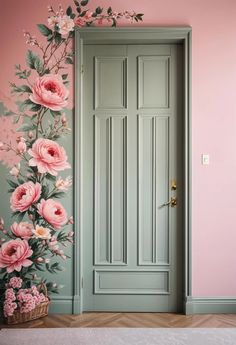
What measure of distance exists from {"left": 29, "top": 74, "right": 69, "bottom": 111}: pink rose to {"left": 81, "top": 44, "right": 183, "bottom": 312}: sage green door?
0.26 m

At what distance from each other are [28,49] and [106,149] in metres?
1.04

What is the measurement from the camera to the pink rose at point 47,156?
2762mm

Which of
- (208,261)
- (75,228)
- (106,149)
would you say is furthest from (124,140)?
(208,261)

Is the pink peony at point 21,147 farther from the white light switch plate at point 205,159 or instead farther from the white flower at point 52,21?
the white light switch plate at point 205,159

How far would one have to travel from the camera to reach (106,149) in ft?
10.0

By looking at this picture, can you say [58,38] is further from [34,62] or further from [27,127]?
[27,127]

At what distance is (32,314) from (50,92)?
5.67 ft

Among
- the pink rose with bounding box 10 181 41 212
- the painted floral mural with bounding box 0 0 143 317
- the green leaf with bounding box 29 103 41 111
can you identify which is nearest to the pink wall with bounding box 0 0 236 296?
the painted floral mural with bounding box 0 0 143 317

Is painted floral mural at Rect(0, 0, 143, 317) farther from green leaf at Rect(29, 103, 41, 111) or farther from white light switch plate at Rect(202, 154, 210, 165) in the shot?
white light switch plate at Rect(202, 154, 210, 165)

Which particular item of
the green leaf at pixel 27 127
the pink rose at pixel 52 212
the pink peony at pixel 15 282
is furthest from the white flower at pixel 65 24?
the pink peony at pixel 15 282

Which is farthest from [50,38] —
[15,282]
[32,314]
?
[32,314]

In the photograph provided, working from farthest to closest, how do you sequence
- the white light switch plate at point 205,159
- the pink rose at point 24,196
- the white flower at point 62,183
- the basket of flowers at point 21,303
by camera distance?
the white light switch plate at point 205,159 → the white flower at point 62,183 → the pink rose at point 24,196 → the basket of flowers at point 21,303

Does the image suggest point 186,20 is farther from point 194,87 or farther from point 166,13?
point 194,87

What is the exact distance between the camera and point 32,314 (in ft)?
9.02
